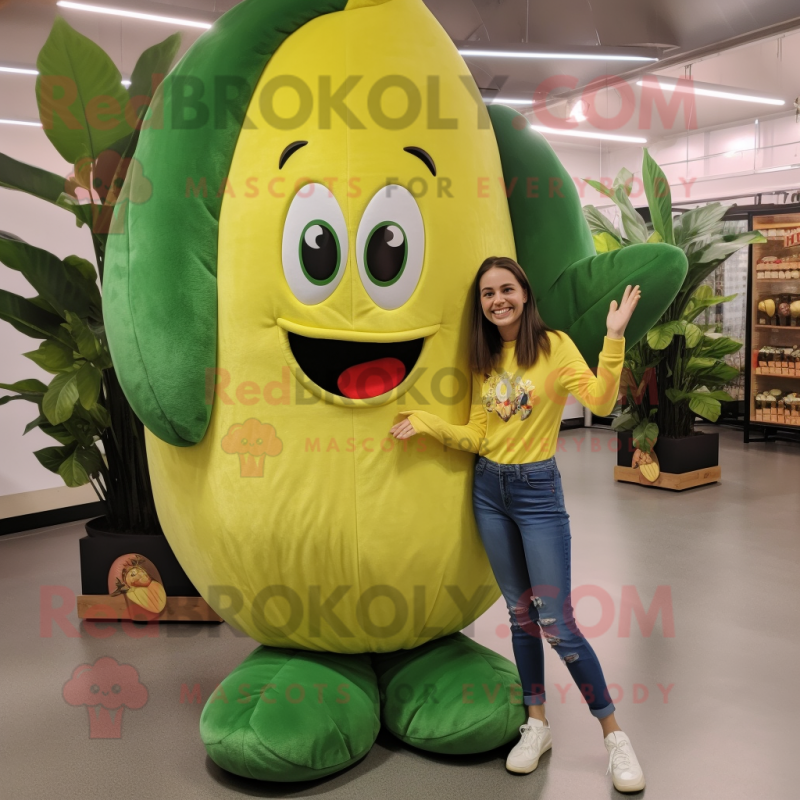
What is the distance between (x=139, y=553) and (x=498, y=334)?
6.19 ft

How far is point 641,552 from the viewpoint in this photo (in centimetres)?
405

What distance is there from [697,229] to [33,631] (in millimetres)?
4366

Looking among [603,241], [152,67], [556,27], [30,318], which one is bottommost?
[30,318]

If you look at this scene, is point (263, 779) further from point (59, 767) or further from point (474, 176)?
point (474, 176)

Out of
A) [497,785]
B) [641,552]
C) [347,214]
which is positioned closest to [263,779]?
[497,785]

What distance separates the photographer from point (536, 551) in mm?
2029

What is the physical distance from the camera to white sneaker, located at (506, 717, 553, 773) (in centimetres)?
211

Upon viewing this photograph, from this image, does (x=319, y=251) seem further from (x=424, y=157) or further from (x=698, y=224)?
(x=698, y=224)

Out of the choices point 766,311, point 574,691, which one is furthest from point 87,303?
point 766,311

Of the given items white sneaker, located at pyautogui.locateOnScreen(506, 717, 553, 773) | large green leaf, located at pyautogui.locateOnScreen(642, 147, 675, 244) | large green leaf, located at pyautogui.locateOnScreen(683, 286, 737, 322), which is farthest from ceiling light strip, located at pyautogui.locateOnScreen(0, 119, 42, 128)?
white sneaker, located at pyautogui.locateOnScreen(506, 717, 553, 773)

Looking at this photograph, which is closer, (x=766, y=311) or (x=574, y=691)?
(x=574, y=691)

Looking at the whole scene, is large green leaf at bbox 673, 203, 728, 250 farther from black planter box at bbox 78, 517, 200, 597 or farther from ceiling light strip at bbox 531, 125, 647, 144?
ceiling light strip at bbox 531, 125, 647, 144

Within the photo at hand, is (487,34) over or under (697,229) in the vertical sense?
over

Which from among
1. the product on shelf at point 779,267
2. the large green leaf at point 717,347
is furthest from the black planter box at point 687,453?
the product on shelf at point 779,267
